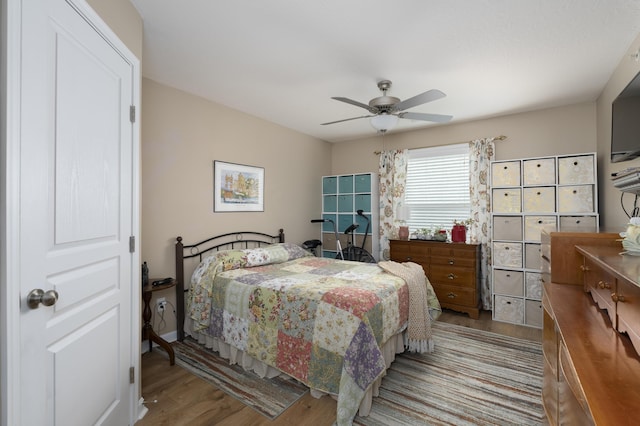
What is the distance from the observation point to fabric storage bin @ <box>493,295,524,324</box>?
11.8 feet

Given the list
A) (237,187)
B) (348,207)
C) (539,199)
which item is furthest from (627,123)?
(237,187)

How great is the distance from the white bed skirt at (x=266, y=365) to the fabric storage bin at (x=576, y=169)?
8.59 feet

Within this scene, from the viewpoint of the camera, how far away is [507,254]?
3684 millimetres

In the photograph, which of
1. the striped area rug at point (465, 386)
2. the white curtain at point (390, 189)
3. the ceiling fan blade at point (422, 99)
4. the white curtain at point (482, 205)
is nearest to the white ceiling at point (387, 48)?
the ceiling fan blade at point (422, 99)

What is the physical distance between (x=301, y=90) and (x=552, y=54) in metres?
2.28

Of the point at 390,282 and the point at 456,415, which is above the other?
the point at 390,282

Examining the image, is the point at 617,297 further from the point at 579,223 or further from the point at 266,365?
the point at 579,223

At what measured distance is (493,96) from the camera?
3369 millimetres

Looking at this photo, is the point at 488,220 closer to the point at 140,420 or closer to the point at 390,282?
the point at 390,282

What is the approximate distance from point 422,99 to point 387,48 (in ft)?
1.65

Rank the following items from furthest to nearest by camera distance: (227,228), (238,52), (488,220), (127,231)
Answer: (488,220), (227,228), (238,52), (127,231)

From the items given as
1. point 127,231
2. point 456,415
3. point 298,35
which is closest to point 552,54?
point 298,35

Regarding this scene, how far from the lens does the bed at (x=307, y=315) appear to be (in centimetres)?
198

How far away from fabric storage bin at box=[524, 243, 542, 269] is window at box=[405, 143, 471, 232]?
2.97 ft
